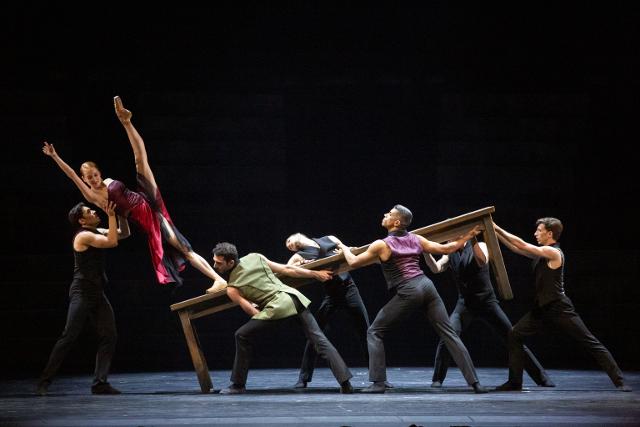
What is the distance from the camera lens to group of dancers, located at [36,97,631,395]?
6949 millimetres

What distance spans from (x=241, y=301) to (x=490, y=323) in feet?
6.56

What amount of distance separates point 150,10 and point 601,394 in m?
5.80

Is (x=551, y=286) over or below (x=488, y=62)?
below

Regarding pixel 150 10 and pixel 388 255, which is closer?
pixel 388 255

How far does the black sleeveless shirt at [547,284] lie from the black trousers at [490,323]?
0.41 meters

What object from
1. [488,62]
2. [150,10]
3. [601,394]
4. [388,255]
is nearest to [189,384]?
[388,255]

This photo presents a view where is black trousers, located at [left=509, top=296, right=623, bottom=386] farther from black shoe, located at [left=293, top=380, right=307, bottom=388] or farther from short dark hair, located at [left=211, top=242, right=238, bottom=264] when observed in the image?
short dark hair, located at [left=211, top=242, right=238, bottom=264]

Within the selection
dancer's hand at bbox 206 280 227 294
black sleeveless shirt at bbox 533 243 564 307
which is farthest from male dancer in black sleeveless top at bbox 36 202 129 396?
black sleeveless shirt at bbox 533 243 564 307

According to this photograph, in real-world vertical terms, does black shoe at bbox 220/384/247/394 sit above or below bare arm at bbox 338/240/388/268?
below

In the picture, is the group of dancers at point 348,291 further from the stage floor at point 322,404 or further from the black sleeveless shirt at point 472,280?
the stage floor at point 322,404

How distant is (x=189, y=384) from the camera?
26.2 feet

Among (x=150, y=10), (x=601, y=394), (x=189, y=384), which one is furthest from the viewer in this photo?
(x=150, y=10)

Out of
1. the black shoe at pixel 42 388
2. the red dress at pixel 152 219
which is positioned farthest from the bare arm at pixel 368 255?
the black shoe at pixel 42 388

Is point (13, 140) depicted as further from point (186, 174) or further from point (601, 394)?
point (601, 394)
